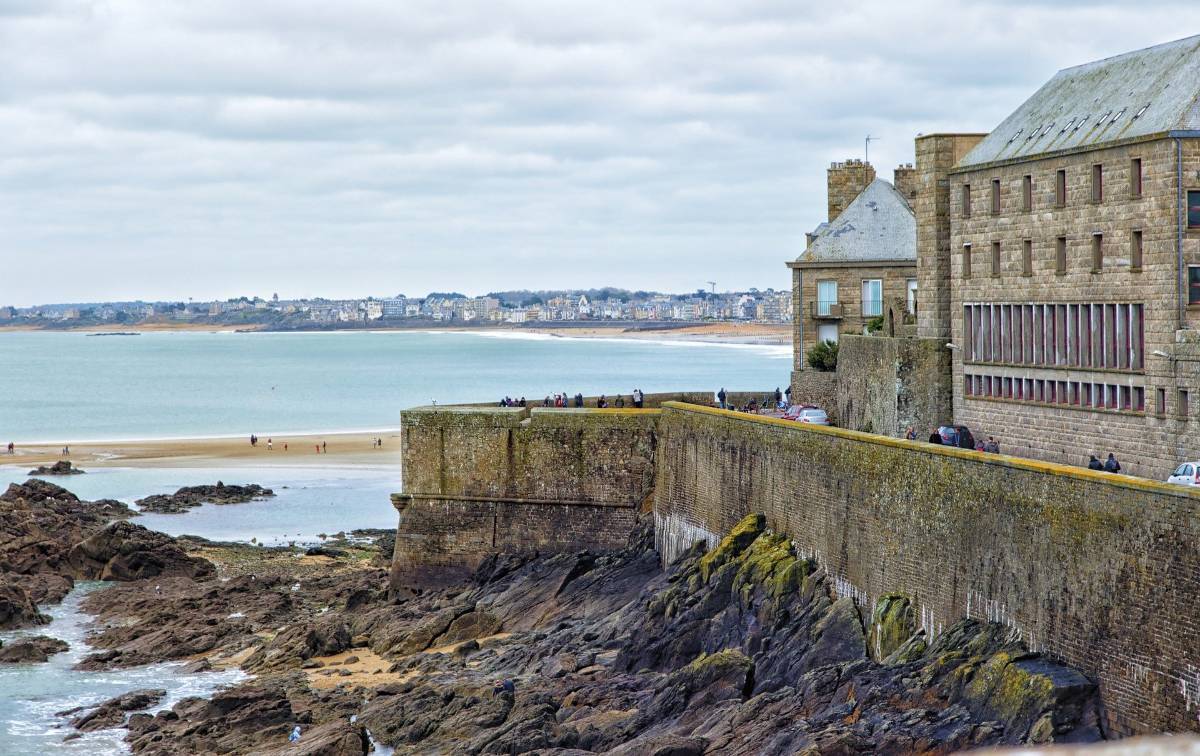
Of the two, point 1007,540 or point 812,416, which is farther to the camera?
point 812,416

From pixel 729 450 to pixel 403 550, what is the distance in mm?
9415

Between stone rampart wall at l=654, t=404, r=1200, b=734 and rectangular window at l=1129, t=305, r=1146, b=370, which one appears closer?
stone rampart wall at l=654, t=404, r=1200, b=734

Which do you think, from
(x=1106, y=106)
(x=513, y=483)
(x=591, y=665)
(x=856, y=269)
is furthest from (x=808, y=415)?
(x=591, y=665)

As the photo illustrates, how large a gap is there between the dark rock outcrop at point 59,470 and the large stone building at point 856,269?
37.7 m

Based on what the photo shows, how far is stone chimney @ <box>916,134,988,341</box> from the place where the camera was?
33.6m

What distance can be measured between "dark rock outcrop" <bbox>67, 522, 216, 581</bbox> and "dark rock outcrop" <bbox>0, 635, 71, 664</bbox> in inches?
329

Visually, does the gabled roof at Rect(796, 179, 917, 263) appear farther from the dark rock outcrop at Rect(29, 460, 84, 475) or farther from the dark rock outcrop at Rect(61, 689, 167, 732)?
the dark rock outcrop at Rect(29, 460, 84, 475)

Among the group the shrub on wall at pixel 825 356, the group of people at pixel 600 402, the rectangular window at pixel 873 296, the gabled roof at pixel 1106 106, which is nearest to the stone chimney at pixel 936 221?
the gabled roof at pixel 1106 106

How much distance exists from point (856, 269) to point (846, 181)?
472cm

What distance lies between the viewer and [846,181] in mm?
49312

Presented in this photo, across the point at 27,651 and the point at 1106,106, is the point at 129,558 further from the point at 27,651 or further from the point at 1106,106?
the point at 1106,106

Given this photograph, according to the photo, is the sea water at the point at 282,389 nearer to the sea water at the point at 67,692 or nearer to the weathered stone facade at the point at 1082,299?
the sea water at the point at 67,692

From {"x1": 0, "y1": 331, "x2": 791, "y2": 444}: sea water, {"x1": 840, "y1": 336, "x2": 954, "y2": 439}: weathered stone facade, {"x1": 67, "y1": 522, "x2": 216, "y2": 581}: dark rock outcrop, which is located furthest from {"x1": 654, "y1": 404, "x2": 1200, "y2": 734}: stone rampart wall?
{"x1": 0, "y1": 331, "x2": 791, "y2": 444}: sea water

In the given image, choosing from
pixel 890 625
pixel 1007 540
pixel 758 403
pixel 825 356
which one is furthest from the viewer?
pixel 758 403
